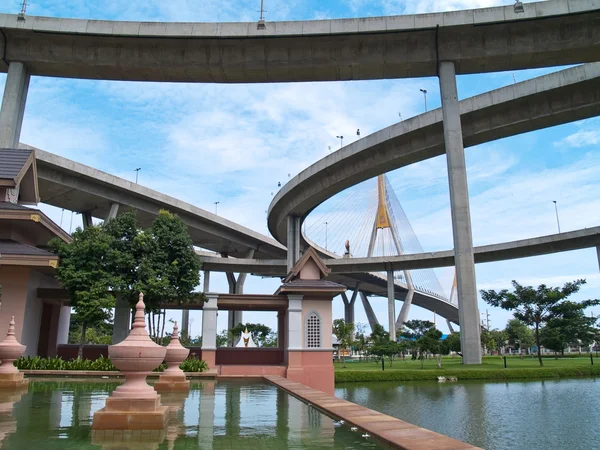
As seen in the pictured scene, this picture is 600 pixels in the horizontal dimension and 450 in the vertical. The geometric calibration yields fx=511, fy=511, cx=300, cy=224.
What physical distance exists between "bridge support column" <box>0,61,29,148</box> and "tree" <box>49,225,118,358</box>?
406 inches

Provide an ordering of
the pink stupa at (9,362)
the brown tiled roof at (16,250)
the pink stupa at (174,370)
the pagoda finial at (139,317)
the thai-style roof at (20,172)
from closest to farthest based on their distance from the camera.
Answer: the pagoda finial at (139,317)
the pink stupa at (9,362)
the pink stupa at (174,370)
the brown tiled roof at (16,250)
the thai-style roof at (20,172)

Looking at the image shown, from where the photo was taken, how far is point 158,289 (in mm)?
22406

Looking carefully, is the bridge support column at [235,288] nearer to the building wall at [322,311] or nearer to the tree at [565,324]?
the tree at [565,324]

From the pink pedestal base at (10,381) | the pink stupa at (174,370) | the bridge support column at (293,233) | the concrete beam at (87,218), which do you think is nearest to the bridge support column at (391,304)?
the bridge support column at (293,233)

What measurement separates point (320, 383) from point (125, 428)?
15513mm

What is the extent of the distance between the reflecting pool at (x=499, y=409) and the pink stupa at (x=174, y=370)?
21.3 feet

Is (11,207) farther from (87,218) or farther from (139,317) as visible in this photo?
(87,218)

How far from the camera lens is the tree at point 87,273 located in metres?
20.9

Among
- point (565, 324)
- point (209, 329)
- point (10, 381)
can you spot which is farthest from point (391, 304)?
point (10, 381)

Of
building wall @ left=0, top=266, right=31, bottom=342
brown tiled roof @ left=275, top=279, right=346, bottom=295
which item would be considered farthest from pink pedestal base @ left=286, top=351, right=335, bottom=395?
building wall @ left=0, top=266, right=31, bottom=342

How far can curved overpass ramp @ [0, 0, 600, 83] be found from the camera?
26391 millimetres

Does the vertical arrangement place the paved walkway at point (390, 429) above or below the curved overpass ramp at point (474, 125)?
below

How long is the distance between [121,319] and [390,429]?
1997 centimetres

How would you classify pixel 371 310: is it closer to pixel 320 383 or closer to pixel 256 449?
pixel 320 383
